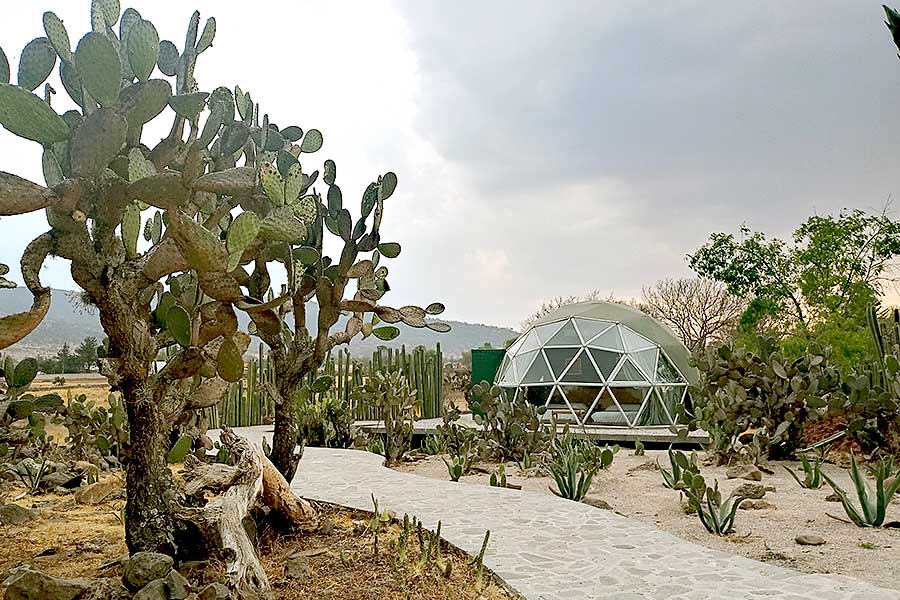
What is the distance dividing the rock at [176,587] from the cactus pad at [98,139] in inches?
62.7

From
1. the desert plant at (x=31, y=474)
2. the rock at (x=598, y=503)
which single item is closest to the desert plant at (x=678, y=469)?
the rock at (x=598, y=503)

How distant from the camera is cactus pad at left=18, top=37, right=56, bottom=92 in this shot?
2842 mm

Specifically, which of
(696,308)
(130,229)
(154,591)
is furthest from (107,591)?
(696,308)

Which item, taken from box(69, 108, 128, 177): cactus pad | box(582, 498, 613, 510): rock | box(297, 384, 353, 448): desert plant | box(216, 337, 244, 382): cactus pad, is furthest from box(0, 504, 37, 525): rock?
box(297, 384, 353, 448): desert plant

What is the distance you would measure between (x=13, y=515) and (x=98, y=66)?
3.52 metres

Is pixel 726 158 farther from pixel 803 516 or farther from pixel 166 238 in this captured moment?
pixel 166 238

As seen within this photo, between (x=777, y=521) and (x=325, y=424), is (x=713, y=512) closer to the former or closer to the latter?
(x=777, y=521)

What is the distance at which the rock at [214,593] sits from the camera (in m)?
2.56

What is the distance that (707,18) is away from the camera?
7270mm

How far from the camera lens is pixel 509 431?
827 cm

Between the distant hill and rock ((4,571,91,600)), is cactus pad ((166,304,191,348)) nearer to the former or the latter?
rock ((4,571,91,600))

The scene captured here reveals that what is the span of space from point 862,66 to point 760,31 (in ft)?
7.56

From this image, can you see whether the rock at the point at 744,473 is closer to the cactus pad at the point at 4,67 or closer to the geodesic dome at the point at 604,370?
the geodesic dome at the point at 604,370

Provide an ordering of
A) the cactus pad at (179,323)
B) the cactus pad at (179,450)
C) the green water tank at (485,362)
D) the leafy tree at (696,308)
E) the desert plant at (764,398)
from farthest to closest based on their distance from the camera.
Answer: the leafy tree at (696,308) < the green water tank at (485,362) < the desert plant at (764,398) < the cactus pad at (179,450) < the cactus pad at (179,323)
